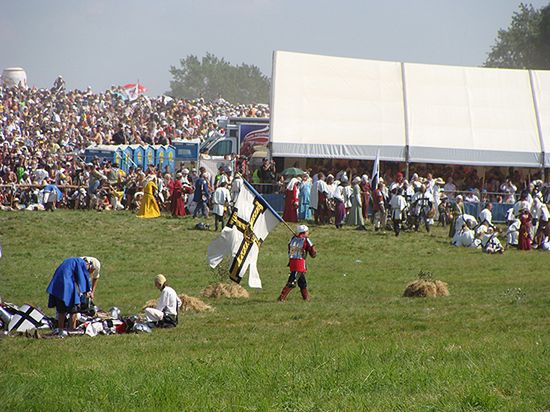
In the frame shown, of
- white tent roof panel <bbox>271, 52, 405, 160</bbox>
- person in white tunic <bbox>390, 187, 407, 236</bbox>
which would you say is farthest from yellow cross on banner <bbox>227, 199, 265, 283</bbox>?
white tent roof panel <bbox>271, 52, 405, 160</bbox>

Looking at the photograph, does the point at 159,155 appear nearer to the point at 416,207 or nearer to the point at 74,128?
the point at 74,128

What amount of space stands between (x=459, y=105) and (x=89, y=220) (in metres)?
15.1

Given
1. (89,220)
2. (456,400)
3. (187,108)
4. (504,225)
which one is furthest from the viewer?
(187,108)

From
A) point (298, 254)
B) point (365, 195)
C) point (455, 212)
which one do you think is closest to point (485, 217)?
point (455, 212)

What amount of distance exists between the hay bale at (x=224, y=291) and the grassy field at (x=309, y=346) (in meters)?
0.29

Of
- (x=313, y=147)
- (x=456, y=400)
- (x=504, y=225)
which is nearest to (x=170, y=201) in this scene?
(x=313, y=147)

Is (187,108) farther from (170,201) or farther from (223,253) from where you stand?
(223,253)

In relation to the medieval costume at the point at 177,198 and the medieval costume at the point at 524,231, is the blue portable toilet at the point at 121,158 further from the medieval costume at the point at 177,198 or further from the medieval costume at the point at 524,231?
the medieval costume at the point at 524,231

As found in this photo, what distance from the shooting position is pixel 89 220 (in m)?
32.8

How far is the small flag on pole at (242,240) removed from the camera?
19938 mm

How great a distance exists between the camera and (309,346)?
564 inches

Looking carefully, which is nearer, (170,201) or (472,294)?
(472,294)

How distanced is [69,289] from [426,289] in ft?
25.1

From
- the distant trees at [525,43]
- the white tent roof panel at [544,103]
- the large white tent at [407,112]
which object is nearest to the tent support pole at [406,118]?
the large white tent at [407,112]
